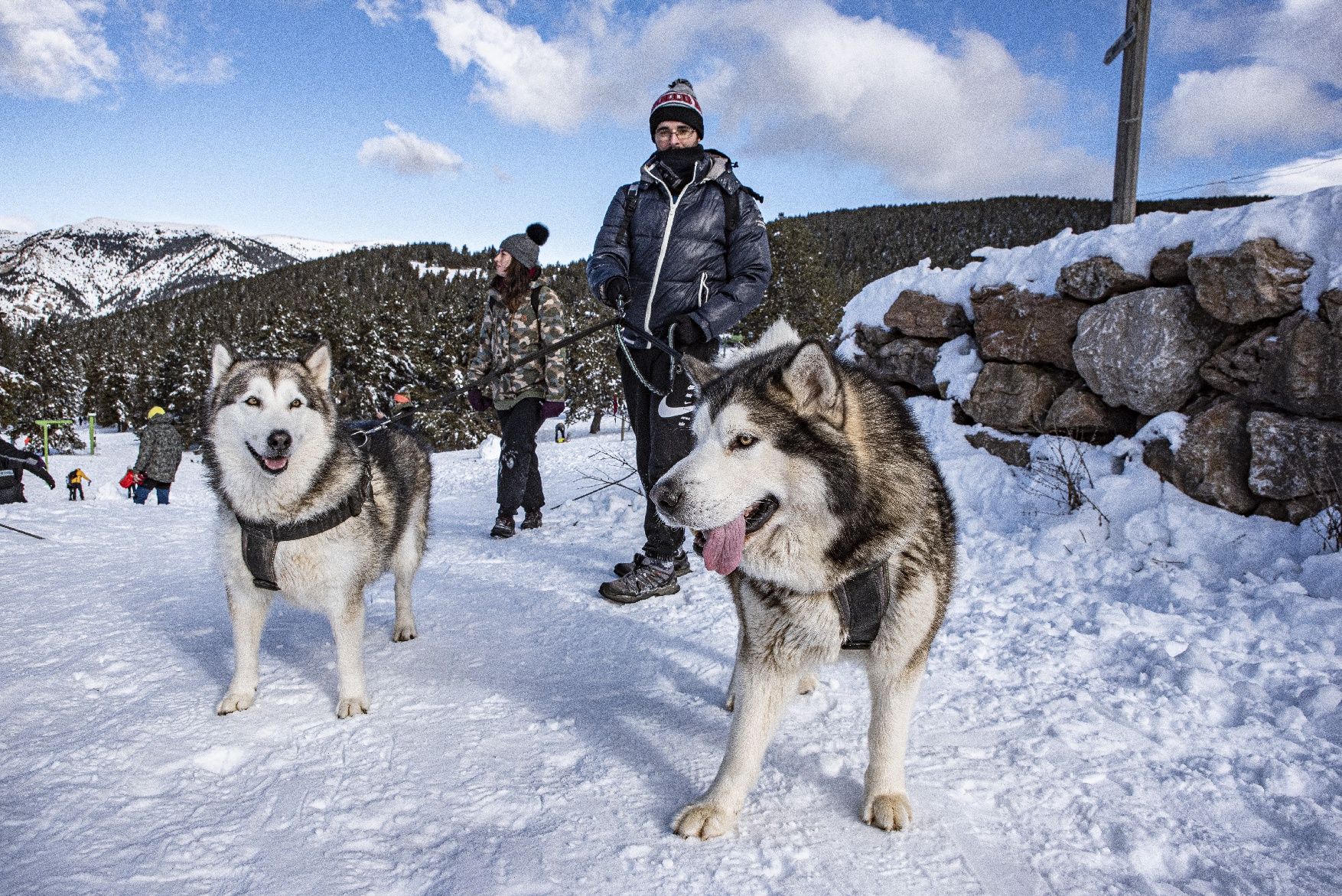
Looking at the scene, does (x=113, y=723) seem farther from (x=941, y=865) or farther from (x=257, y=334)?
(x=257, y=334)

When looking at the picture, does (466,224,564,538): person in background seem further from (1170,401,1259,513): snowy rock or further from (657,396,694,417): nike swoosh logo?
(1170,401,1259,513): snowy rock

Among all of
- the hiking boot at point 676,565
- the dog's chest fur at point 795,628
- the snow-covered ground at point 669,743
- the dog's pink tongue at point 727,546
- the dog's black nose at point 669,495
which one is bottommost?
the snow-covered ground at point 669,743

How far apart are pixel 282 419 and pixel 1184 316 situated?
595 cm

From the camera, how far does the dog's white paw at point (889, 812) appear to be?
209 centimetres

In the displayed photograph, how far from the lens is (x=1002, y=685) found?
3025mm

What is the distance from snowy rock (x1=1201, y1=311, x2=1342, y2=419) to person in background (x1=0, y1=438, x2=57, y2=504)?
12.3m

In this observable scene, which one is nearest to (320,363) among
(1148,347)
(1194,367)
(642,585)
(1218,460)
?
(642,585)

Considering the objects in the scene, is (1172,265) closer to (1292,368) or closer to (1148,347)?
(1148,347)

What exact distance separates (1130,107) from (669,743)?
757 centimetres

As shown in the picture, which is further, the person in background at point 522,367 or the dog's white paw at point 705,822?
the person in background at point 522,367

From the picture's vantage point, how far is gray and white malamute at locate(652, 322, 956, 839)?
2059 mm

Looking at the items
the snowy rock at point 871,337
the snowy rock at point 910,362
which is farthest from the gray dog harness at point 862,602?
the snowy rock at point 871,337

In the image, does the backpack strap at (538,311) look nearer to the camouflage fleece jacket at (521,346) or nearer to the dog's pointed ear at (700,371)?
the camouflage fleece jacket at (521,346)

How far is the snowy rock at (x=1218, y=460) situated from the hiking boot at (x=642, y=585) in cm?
361
